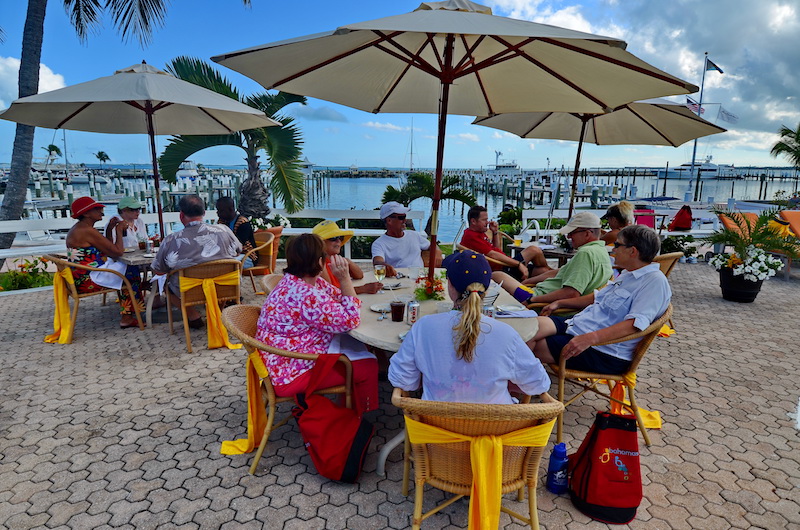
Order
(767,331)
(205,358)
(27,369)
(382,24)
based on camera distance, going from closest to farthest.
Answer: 1. (382,24)
2. (27,369)
3. (205,358)
4. (767,331)

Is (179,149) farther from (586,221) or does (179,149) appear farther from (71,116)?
(586,221)

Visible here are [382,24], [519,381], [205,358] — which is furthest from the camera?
[205,358]

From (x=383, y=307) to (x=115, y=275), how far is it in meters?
3.54

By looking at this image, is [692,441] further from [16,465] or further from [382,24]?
[16,465]

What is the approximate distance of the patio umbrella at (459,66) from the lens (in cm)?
227

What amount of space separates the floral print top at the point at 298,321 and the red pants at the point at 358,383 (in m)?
0.04

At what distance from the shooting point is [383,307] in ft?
9.55

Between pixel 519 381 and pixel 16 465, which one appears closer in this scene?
pixel 519 381

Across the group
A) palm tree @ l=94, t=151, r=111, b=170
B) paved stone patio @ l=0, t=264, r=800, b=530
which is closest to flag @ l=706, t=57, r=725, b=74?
paved stone patio @ l=0, t=264, r=800, b=530

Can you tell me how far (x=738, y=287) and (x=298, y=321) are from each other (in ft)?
21.5

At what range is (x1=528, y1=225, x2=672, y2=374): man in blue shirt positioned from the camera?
107 inches

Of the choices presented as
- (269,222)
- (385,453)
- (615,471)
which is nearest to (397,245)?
(385,453)

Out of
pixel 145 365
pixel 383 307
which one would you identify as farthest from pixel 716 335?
pixel 145 365

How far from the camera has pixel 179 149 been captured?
8.92m
